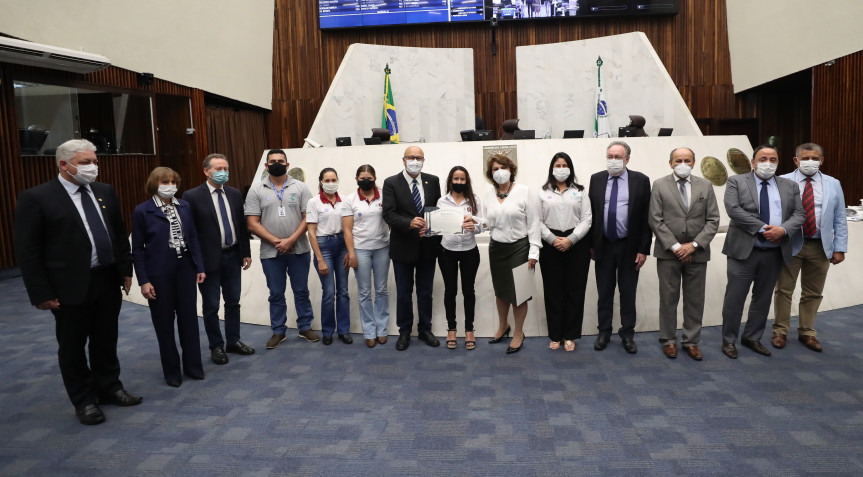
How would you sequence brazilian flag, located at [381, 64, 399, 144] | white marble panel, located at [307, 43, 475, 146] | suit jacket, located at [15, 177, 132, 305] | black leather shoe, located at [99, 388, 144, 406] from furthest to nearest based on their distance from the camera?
white marble panel, located at [307, 43, 475, 146], brazilian flag, located at [381, 64, 399, 144], black leather shoe, located at [99, 388, 144, 406], suit jacket, located at [15, 177, 132, 305]

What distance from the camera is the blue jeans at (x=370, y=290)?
435 cm

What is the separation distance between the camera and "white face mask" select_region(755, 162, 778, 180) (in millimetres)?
3822

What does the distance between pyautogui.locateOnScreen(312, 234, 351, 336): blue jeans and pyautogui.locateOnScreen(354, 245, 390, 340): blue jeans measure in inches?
5.8

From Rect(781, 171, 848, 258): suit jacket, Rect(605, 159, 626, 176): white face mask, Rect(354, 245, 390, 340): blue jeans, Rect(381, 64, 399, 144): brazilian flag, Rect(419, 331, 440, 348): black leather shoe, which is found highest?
Rect(381, 64, 399, 144): brazilian flag

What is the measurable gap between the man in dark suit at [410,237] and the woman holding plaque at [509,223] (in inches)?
18.4

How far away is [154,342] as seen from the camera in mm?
4621

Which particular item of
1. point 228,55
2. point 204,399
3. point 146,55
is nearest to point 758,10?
point 228,55

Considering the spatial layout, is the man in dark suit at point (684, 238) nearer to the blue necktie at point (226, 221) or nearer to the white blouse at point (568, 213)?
the white blouse at point (568, 213)

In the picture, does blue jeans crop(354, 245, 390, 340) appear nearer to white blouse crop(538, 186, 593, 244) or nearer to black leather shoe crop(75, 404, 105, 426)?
white blouse crop(538, 186, 593, 244)

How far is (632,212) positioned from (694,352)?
1.06 m

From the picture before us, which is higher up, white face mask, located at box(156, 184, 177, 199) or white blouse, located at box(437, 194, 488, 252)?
white face mask, located at box(156, 184, 177, 199)

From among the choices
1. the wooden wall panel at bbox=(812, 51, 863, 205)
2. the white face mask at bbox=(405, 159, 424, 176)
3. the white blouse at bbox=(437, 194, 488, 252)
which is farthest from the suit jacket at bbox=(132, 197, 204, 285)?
the wooden wall panel at bbox=(812, 51, 863, 205)

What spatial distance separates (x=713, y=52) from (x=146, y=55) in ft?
35.2

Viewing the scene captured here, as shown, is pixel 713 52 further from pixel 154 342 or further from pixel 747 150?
pixel 154 342
